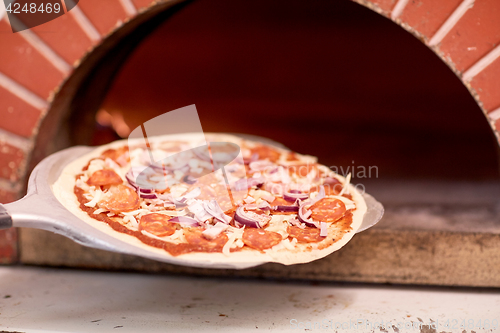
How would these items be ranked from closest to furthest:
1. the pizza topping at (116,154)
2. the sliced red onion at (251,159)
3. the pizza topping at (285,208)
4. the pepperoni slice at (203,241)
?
the pepperoni slice at (203,241) → the pizza topping at (285,208) → the pizza topping at (116,154) → the sliced red onion at (251,159)

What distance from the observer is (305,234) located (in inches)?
41.8

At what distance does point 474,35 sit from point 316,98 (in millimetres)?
1448

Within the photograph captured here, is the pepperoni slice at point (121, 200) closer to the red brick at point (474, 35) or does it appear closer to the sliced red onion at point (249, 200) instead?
the sliced red onion at point (249, 200)

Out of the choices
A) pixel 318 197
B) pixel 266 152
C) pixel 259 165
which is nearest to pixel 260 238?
pixel 318 197

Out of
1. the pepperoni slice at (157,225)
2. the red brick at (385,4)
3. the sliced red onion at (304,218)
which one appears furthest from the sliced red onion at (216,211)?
the red brick at (385,4)

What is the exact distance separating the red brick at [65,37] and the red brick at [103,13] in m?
0.05

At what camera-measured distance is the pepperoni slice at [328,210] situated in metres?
1.15

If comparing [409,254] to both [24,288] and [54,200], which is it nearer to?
[54,200]

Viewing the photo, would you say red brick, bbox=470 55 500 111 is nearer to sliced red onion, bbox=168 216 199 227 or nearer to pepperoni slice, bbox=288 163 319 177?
pepperoni slice, bbox=288 163 319 177

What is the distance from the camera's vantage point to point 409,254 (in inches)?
51.4

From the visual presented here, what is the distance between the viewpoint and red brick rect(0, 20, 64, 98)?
130 centimetres

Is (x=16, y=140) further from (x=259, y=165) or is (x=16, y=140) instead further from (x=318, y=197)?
(x=318, y=197)

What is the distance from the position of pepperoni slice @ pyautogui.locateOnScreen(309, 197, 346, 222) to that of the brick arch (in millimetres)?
525

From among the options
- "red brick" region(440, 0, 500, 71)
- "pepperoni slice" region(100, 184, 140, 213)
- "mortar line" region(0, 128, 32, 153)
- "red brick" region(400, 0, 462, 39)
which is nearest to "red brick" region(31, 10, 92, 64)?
"mortar line" region(0, 128, 32, 153)
